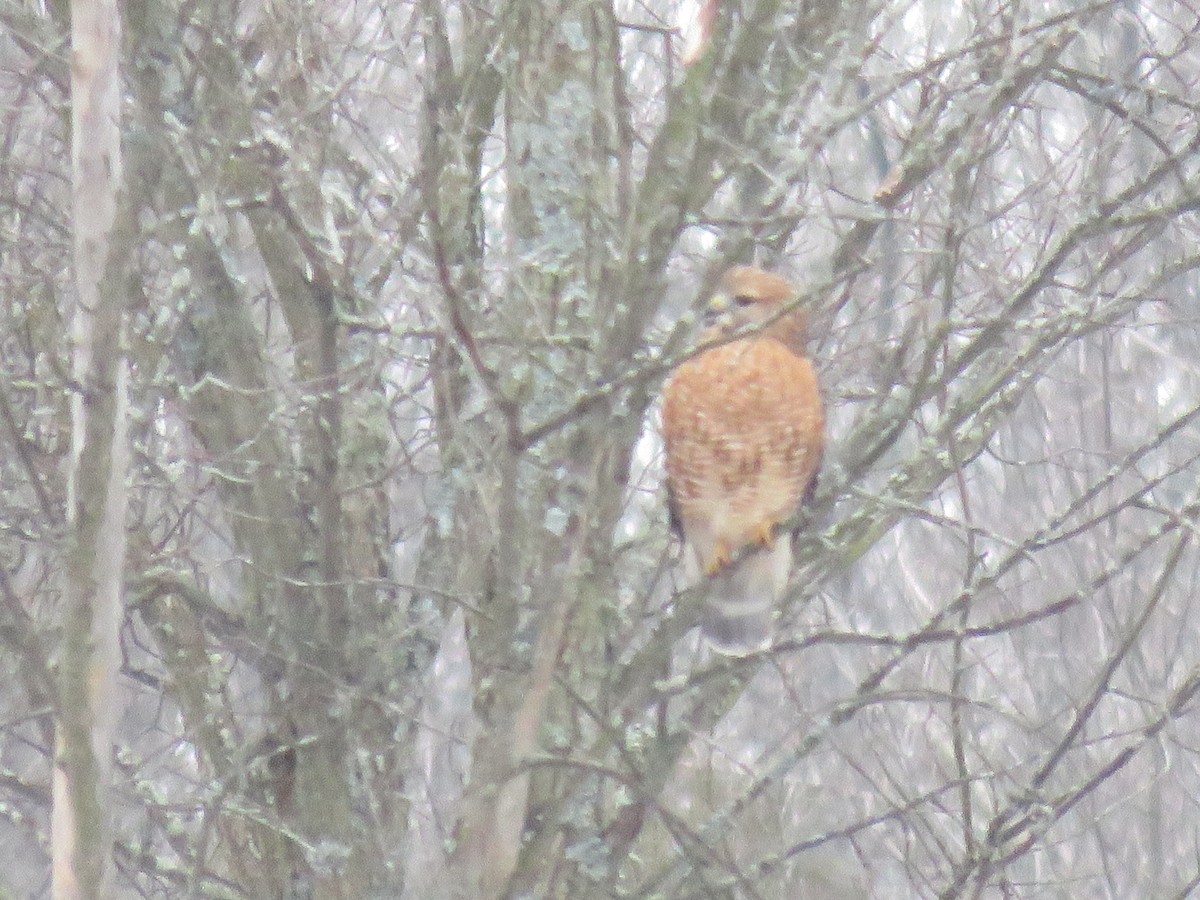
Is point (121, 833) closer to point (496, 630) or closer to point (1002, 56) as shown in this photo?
point (496, 630)

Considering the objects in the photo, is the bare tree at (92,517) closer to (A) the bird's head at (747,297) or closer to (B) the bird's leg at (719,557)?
(A) the bird's head at (747,297)

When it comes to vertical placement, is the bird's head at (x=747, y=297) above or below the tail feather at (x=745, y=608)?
above

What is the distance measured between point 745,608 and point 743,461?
392mm

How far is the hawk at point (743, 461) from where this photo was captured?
448 cm

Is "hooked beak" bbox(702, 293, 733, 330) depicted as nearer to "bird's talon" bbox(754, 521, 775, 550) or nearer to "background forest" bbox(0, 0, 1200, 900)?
"background forest" bbox(0, 0, 1200, 900)

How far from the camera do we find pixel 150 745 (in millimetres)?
11102

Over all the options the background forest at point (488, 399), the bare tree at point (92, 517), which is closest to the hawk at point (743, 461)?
the background forest at point (488, 399)

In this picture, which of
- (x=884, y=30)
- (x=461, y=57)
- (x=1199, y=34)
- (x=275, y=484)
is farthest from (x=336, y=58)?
(x=1199, y=34)

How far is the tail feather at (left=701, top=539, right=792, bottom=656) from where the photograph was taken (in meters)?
4.61

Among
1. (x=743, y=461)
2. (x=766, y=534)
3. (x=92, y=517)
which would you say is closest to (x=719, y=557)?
(x=766, y=534)

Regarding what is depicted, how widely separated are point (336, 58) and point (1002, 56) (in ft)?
5.20

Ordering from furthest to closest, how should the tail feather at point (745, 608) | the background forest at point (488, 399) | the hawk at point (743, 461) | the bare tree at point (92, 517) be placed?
the tail feather at point (745, 608) < the hawk at point (743, 461) < the background forest at point (488, 399) < the bare tree at point (92, 517)

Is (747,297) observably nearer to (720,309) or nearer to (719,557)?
(720,309)

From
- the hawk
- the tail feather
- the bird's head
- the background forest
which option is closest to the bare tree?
the background forest
